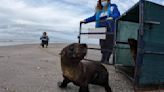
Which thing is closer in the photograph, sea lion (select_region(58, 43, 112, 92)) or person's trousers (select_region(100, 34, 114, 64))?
sea lion (select_region(58, 43, 112, 92))

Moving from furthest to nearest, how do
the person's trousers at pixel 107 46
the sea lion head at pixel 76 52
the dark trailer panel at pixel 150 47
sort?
the person's trousers at pixel 107 46 < the dark trailer panel at pixel 150 47 < the sea lion head at pixel 76 52

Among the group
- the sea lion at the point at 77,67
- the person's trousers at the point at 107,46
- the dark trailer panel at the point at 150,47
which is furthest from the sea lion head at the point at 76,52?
the person's trousers at the point at 107,46

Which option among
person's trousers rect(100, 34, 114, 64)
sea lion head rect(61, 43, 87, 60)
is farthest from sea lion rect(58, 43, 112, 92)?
person's trousers rect(100, 34, 114, 64)

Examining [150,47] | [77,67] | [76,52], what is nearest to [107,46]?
[150,47]

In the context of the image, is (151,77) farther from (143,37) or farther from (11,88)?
(11,88)

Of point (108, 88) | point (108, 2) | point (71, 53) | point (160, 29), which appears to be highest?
→ point (108, 2)

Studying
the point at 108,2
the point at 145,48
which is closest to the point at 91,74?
the point at 145,48

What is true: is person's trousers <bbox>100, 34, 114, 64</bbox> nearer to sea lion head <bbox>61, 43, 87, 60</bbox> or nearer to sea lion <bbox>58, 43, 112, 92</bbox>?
sea lion <bbox>58, 43, 112, 92</bbox>

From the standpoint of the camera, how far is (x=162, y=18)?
17.4 feet

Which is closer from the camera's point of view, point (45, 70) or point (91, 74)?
point (91, 74)

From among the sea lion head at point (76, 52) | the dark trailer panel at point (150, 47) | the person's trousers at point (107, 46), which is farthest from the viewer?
the person's trousers at point (107, 46)

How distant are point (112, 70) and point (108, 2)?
1.99m

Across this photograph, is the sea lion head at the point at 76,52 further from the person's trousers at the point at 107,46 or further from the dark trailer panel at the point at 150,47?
the person's trousers at the point at 107,46

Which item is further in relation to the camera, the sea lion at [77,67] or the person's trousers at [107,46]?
the person's trousers at [107,46]
